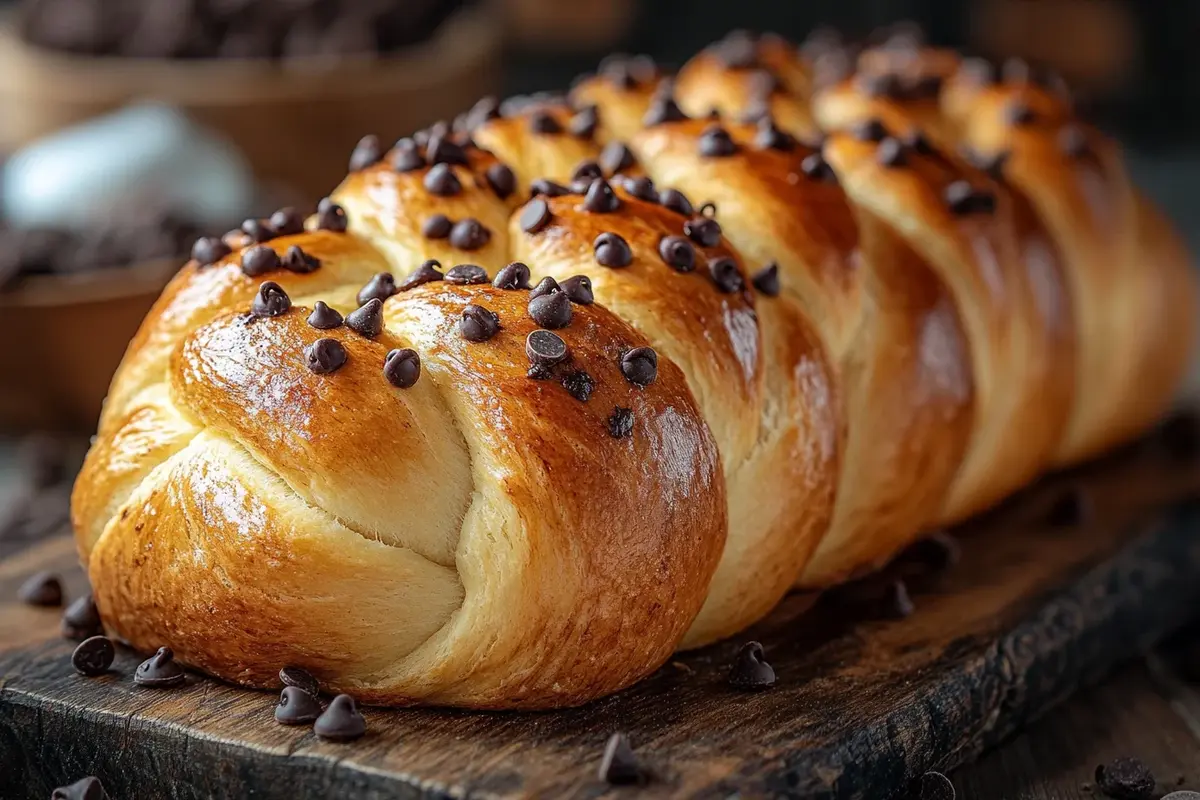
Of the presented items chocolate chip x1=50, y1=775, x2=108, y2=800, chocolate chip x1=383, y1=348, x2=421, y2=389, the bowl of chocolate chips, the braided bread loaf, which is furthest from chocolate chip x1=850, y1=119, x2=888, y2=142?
the bowl of chocolate chips

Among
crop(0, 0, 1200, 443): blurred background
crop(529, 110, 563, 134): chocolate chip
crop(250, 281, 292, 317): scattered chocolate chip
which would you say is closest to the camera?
crop(250, 281, 292, 317): scattered chocolate chip

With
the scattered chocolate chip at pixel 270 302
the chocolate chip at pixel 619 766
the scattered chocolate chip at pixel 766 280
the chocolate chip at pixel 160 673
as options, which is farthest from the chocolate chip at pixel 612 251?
the chocolate chip at pixel 160 673

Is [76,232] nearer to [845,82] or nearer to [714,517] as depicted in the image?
[845,82]

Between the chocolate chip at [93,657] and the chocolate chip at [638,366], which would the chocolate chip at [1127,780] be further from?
the chocolate chip at [93,657]

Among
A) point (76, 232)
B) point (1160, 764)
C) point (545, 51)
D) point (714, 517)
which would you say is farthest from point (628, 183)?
point (545, 51)

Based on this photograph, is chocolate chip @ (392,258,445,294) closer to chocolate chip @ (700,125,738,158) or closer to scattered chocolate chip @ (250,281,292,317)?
scattered chocolate chip @ (250,281,292,317)

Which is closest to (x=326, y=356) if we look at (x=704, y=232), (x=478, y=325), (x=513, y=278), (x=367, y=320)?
(x=367, y=320)

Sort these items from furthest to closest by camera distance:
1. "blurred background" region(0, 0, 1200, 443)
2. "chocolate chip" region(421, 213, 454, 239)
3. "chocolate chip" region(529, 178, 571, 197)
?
"blurred background" region(0, 0, 1200, 443), "chocolate chip" region(529, 178, 571, 197), "chocolate chip" region(421, 213, 454, 239)
